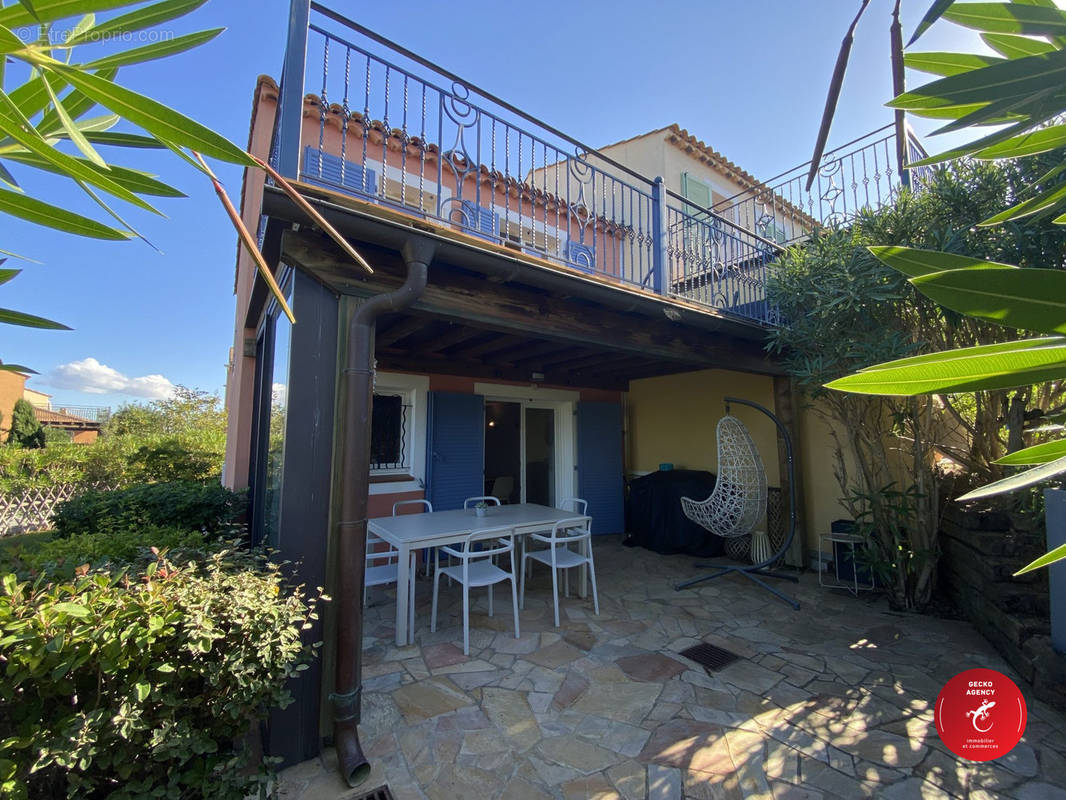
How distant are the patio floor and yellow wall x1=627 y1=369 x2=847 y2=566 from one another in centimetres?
151

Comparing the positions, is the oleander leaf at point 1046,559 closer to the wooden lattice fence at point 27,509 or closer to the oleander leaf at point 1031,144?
the oleander leaf at point 1031,144

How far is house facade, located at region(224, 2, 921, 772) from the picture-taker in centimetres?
229

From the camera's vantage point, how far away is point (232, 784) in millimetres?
1529

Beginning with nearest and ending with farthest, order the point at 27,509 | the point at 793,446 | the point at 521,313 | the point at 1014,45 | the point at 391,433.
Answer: the point at 1014,45, the point at 521,313, the point at 793,446, the point at 391,433, the point at 27,509

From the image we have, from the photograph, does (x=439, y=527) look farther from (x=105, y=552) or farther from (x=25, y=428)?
(x=25, y=428)

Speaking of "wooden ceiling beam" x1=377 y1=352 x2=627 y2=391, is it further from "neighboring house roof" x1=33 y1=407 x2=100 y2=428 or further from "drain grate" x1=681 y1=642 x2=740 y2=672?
"neighboring house roof" x1=33 y1=407 x2=100 y2=428

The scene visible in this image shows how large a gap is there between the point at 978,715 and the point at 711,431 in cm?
546

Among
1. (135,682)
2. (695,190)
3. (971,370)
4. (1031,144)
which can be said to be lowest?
(135,682)

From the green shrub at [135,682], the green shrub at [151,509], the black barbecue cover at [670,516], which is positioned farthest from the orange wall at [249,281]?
the black barbecue cover at [670,516]

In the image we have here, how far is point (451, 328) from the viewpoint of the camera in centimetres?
423

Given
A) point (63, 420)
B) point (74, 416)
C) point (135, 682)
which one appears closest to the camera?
point (135, 682)

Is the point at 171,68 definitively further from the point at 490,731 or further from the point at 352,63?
the point at 490,731

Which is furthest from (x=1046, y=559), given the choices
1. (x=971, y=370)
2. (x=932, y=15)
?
(x=932, y=15)

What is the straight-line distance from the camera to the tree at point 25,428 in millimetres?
14703
